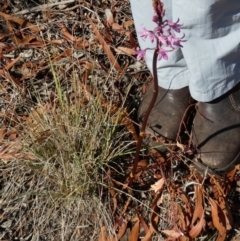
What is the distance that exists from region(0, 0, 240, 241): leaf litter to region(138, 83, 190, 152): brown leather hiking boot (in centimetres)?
4

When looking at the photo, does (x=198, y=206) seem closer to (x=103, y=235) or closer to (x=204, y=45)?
(x=103, y=235)

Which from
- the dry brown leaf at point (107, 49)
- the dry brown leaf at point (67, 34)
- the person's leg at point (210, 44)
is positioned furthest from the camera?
the dry brown leaf at point (67, 34)

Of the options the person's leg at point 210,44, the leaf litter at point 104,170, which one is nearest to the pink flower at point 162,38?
the person's leg at point 210,44

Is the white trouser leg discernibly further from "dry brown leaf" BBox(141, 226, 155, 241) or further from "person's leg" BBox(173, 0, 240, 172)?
"dry brown leaf" BBox(141, 226, 155, 241)

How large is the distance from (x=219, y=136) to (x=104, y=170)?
365 mm

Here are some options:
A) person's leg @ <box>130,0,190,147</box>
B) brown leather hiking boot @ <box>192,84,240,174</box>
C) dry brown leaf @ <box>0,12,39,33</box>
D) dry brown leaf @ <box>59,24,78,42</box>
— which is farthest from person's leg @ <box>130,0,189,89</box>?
dry brown leaf @ <box>0,12,39,33</box>

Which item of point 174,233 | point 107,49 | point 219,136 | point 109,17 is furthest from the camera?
point 109,17

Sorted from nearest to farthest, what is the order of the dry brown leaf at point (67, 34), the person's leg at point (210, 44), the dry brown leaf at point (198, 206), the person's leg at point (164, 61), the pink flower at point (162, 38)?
the pink flower at point (162, 38) → the person's leg at point (210, 44) → the person's leg at point (164, 61) → the dry brown leaf at point (198, 206) → the dry brown leaf at point (67, 34)

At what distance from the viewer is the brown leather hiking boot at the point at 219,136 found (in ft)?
5.95

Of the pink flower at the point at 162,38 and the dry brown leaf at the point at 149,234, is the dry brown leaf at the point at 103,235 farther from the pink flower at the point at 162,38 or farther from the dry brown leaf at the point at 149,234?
the pink flower at the point at 162,38

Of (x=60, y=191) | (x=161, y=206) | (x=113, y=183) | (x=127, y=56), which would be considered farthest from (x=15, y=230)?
(x=127, y=56)

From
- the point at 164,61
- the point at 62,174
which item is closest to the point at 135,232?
the point at 62,174

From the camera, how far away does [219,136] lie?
182cm

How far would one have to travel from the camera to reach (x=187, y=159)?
183 cm
